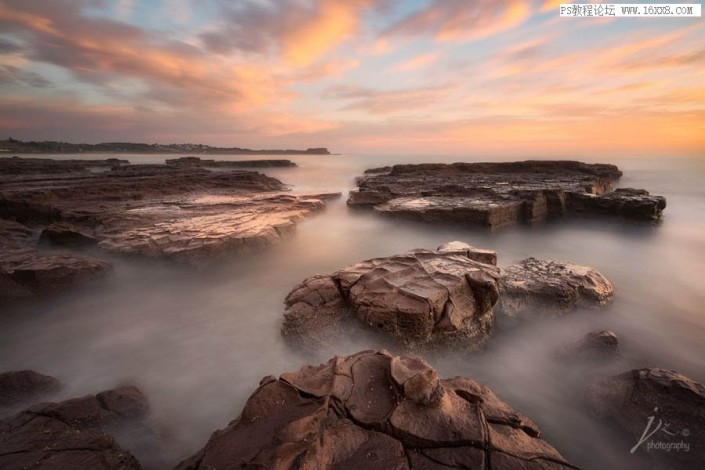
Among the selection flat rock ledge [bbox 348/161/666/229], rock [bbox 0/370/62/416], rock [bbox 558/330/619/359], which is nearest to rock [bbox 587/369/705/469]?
rock [bbox 558/330/619/359]

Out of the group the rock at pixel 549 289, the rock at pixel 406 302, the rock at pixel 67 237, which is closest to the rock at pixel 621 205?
the rock at pixel 549 289

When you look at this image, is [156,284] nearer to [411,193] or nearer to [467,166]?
[411,193]

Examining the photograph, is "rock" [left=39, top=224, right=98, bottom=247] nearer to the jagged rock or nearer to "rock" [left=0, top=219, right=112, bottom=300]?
"rock" [left=0, top=219, right=112, bottom=300]

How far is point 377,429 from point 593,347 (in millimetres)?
3835

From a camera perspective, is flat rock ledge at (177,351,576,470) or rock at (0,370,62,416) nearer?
flat rock ledge at (177,351,576,470)

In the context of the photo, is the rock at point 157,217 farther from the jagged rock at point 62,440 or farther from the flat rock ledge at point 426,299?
the jagged rock at point 62,440

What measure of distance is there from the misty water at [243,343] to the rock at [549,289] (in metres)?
0.24

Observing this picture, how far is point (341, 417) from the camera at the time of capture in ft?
7.53

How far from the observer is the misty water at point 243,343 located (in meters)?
3.47

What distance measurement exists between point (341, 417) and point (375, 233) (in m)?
8.30

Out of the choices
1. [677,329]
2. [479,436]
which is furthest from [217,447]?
[677,329]

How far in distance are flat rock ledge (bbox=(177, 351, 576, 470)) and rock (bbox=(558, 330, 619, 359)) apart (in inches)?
97.5

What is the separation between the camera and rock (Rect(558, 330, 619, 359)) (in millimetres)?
4277

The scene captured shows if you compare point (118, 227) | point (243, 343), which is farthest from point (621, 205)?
point (118, 227)
